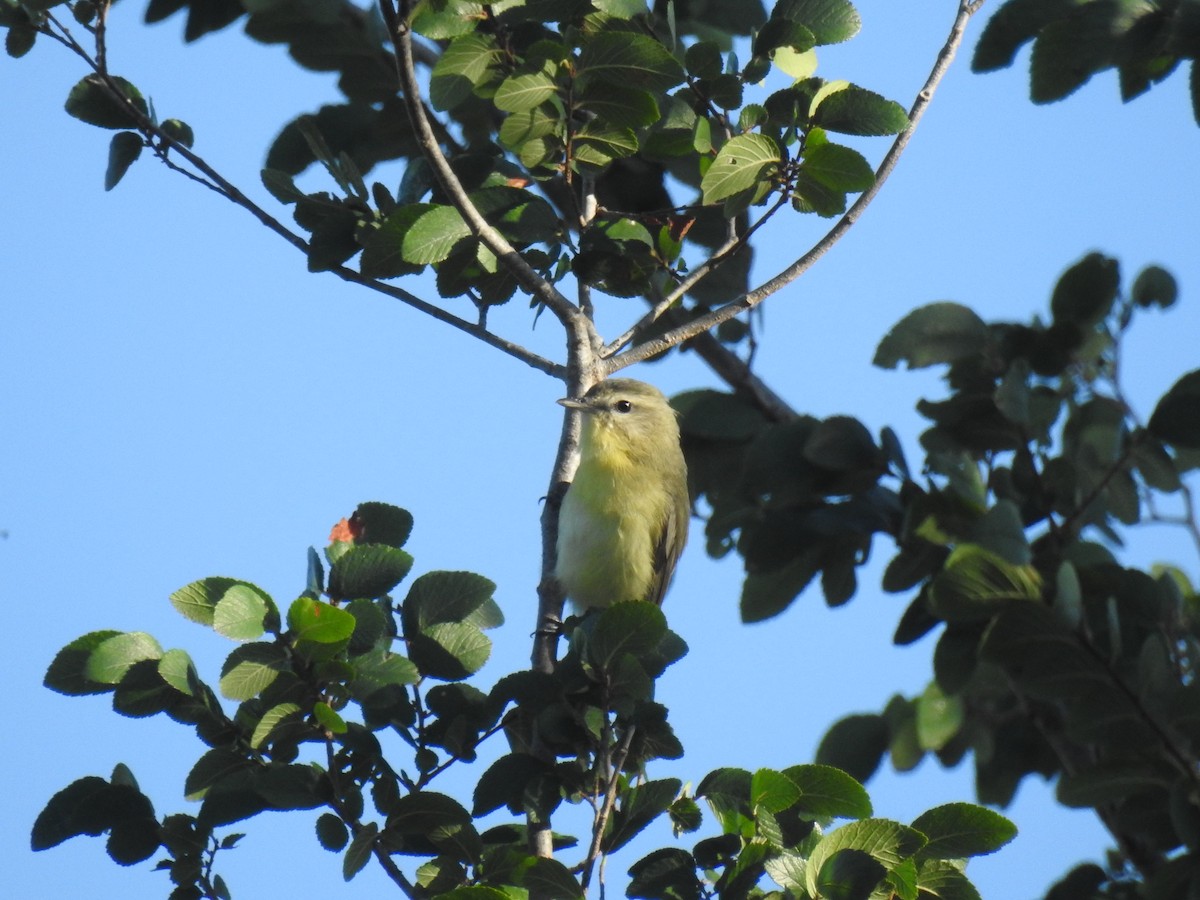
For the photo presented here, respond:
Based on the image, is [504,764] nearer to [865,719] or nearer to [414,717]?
[414,717]

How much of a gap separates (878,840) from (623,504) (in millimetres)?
3499

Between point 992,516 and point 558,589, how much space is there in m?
2.39

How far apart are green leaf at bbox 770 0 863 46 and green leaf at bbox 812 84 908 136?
22 centimetres

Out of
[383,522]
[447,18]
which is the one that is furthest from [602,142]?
[383,522]

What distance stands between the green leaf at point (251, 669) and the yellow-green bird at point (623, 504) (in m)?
3.12

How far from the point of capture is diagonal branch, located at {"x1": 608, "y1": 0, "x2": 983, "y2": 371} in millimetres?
4031

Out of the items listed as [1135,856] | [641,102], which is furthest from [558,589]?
[1135,856]

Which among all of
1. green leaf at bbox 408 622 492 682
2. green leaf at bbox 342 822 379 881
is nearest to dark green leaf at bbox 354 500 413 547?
green leaf at bbox 408 622 492 682

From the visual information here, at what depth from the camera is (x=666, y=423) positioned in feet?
22.3

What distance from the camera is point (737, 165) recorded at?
146 inches

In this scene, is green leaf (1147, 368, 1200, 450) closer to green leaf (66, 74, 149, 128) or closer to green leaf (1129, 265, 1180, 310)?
green leaf (1129, 265, 1180, 310)

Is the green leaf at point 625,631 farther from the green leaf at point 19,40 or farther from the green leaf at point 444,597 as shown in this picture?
the green leaf at point 19,40

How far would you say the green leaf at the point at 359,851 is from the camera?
2.75m

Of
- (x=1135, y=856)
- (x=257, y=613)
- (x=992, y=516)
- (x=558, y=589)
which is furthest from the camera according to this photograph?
(x=558, y=589)
